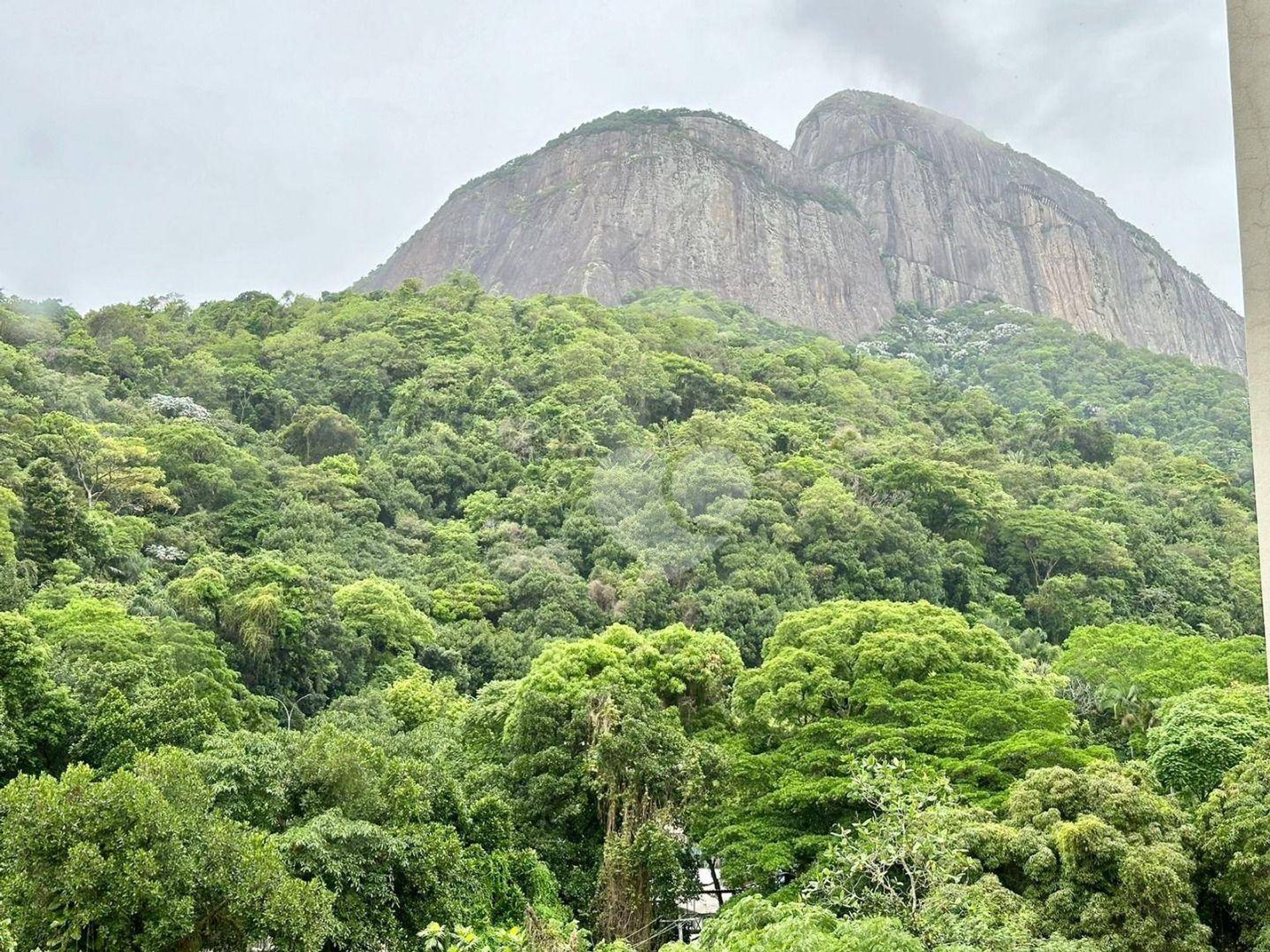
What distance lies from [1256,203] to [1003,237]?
416 ft

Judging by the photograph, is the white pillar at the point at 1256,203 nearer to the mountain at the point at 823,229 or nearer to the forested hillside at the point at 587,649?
the forested hillside at the point at 587,649

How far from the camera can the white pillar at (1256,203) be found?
1.96 m

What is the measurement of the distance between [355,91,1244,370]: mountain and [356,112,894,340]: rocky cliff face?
191 mm

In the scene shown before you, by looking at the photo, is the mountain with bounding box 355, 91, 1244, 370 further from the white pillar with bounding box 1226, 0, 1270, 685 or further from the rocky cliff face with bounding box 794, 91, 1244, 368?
the white pillar with bounding box 1226, 0, 1270, 685

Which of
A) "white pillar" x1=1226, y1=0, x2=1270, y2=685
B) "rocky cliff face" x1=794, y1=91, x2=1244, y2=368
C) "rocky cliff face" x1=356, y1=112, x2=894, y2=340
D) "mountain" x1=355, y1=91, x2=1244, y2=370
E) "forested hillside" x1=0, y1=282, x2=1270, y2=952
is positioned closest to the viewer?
"white pillar" x1=1226, y1=0, x2=1270, y2=685

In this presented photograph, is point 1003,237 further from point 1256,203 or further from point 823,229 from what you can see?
point 1256,203

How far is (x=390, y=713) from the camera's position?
24953 millimetres

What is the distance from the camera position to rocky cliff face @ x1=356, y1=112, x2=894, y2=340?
3868 inches

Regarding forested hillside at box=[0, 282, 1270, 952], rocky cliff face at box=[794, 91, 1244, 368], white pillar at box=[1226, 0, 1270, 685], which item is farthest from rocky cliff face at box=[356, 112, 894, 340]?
white pillar at box=[1226, 0, 1270, 685]

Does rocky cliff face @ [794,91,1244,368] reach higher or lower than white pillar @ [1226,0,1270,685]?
higher

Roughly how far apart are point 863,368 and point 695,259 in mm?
37479

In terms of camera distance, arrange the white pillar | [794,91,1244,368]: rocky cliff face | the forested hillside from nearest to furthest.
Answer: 1. the white pillar
2. the forested hillside
3. [794,91,1244,368]: rocky cliff face

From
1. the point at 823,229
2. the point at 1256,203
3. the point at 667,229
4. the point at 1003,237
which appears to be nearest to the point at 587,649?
the point at 1256,203

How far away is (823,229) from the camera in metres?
108
